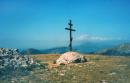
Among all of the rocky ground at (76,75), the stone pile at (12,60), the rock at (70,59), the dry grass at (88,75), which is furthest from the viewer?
the rock at (70,59)

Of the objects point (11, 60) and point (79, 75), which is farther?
point (11, 60)

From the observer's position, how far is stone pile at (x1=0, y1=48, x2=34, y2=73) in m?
40.4

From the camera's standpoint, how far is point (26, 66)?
138 ft

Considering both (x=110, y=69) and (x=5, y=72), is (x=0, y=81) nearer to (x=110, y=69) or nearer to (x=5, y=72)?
(x=5, y=72)

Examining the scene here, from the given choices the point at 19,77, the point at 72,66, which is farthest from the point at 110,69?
the point at 19,77

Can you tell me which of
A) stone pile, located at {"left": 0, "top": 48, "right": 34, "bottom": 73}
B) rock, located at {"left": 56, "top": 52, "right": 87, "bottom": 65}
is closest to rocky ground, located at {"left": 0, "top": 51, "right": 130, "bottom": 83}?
stone pile, located at {"left": 0, "top": 48, "right": 34, "bottom": 73}

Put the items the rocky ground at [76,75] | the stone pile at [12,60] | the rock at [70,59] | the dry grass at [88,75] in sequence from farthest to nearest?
the rock at [70,59]
the stone pile at [12,60]
the dry grass at [88,75]
the rocky ground at [76,75]

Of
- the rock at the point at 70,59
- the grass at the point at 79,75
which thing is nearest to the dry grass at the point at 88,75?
the grass at the point at 79,75

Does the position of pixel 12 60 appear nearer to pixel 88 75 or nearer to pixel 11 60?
pixel 11 60

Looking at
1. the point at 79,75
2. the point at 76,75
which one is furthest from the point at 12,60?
the point at 79,75

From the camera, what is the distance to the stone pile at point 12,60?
1590 inches

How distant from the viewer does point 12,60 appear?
42.3 m

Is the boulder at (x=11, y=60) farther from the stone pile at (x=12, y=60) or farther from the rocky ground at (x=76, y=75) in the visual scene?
the rocky ground at (x=76, y=75)

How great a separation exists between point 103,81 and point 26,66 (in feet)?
36.9
